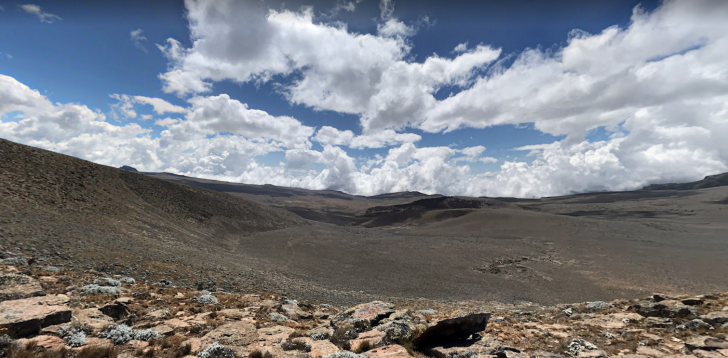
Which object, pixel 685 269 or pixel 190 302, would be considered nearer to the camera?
pixel 190 302

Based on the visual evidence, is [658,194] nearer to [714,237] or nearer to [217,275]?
[714,237]

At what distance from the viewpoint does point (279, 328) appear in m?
8.82

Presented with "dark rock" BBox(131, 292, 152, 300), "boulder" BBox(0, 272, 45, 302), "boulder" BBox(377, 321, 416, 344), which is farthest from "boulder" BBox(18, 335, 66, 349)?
"boulder" BBox(377, 321, 416, 344)

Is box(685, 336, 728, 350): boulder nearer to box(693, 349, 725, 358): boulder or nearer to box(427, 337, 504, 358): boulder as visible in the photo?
box(693, 349, 725, 358): boulder

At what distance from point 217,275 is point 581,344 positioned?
68.3ft

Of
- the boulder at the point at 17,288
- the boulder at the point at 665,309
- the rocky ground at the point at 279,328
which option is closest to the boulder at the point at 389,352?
the rocky ground at the point at 279,328

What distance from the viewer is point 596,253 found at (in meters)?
41.1

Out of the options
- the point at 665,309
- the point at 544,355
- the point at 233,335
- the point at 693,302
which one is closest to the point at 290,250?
the point at 233,335

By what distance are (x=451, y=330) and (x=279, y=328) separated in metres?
5.35

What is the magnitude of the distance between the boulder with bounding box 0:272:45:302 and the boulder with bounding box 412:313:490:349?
1089 centimetres

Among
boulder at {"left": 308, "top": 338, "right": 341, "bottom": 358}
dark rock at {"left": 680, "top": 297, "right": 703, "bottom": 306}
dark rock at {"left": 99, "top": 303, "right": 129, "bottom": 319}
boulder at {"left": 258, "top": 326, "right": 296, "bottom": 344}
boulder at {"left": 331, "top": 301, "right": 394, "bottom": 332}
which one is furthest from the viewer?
dark rock at {"left": 680, "top": 297, "right": 703, "bottom": 306}

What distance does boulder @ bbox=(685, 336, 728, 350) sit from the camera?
772 cm

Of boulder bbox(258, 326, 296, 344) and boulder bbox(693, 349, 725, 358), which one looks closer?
boulder bbox(693, 349, 725, 358)

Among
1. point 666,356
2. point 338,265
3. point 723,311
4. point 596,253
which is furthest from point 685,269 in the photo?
point 338,265
